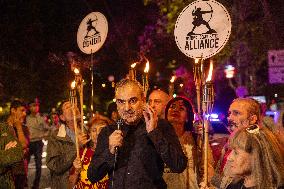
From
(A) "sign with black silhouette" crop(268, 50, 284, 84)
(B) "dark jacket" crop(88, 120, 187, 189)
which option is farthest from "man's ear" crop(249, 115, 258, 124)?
(A) "sign with black silhouette" crop(268, 50, 284, 84)

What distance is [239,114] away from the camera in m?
5.17

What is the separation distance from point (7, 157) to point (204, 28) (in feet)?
9.44

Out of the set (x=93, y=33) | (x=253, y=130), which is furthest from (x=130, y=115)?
(x=93, y=33)

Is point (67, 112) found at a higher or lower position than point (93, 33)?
lower

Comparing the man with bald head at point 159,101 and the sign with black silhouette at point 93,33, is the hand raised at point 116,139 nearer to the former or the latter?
the man with bald head at point 159,101

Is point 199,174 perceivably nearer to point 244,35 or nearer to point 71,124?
point 71,124

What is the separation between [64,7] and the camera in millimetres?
23375

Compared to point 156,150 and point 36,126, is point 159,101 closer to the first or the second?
point 156,150

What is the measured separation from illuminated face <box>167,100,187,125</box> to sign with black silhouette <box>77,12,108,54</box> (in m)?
1.86

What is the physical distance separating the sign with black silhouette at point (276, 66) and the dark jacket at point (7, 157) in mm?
6199

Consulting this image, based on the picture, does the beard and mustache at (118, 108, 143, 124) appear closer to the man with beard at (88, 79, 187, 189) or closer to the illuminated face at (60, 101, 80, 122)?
the man with beard at (88, 79, 187, 189)

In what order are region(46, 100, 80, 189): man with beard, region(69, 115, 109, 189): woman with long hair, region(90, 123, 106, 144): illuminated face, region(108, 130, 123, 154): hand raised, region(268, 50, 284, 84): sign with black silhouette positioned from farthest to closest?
region(268, 50, 284, 84): sign with black silhouette
region(46, 100, 80, 189): man with beard
region(90, 123, 106, 144): illuminated face
region(69, 115, 109, 189): woman with long hair
region(108, 130, 123, 154): hand raised

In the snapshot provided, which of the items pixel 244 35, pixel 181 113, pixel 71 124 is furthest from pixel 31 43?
pixel 181 113

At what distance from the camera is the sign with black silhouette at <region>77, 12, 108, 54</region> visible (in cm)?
729
